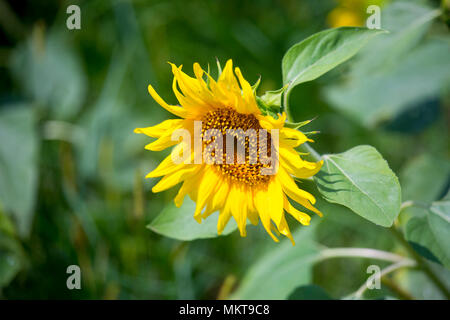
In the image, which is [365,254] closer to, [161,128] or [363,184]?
[363,184]

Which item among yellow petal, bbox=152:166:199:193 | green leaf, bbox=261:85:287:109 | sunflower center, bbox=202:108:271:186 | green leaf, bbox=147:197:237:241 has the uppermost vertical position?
green leaf, bbox=261:85:287:109

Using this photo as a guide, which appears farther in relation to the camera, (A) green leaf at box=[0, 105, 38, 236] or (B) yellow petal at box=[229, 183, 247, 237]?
(A) green leaf at box=[0, 105, 38, 236]


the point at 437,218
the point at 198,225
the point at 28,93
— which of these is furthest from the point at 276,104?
the point at 28,93

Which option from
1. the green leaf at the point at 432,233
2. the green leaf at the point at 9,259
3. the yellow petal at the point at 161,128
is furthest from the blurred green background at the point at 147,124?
the yellow petal at the point at 161,128

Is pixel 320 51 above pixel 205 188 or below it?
above

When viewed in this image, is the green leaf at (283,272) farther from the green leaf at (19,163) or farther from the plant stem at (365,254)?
the green leaf at (19,163)

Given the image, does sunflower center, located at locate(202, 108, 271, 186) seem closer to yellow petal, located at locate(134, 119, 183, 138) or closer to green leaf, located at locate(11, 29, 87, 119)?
yellow petal, located at locate(134, 119, 183, 138)

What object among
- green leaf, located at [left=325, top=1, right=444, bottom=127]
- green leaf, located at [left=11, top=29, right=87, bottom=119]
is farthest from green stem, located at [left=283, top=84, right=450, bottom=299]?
green leaf, located at [left=11, top=29, right=87, bottom=119]

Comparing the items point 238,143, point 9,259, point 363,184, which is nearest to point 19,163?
point 9,259
